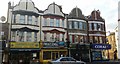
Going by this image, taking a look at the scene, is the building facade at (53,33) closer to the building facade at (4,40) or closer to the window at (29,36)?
the window at (29,36)

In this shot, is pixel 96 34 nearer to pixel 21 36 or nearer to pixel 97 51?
pixel 97 51

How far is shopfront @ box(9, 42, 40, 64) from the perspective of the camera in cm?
2483

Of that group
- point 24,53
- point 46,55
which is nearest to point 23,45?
point 24,53

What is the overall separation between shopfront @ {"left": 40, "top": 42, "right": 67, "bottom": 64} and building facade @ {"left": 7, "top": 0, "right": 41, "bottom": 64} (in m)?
0.96

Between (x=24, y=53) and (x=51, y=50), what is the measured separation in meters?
4.30

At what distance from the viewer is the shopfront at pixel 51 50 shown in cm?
2675

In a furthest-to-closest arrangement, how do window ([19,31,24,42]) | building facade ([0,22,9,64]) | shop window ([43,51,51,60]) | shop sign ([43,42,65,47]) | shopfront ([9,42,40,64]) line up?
shop window ([43,51,51,60]) → shop sign ([43,42,65,47]) → window ([19,31,24,42]) → shopfront ([9,42,40,64]) → building facade ([0,22,9,64])

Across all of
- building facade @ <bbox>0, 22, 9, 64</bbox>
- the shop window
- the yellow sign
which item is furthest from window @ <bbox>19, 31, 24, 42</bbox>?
the shop window

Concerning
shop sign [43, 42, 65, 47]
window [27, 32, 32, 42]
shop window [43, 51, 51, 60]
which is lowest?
shop window [43, 51, 51, 60]

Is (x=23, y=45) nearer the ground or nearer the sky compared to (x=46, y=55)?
nearer the sky

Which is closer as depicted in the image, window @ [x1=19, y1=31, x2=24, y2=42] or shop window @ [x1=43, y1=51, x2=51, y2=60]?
window @ [x1=19, y1=31, x2=24, y2=42]

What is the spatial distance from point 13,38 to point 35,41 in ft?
11.5

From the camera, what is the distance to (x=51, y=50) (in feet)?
89.6

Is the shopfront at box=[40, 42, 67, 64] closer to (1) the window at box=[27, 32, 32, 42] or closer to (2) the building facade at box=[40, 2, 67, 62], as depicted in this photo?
(2) the building facade at box=[40, 2, 67, 62]
